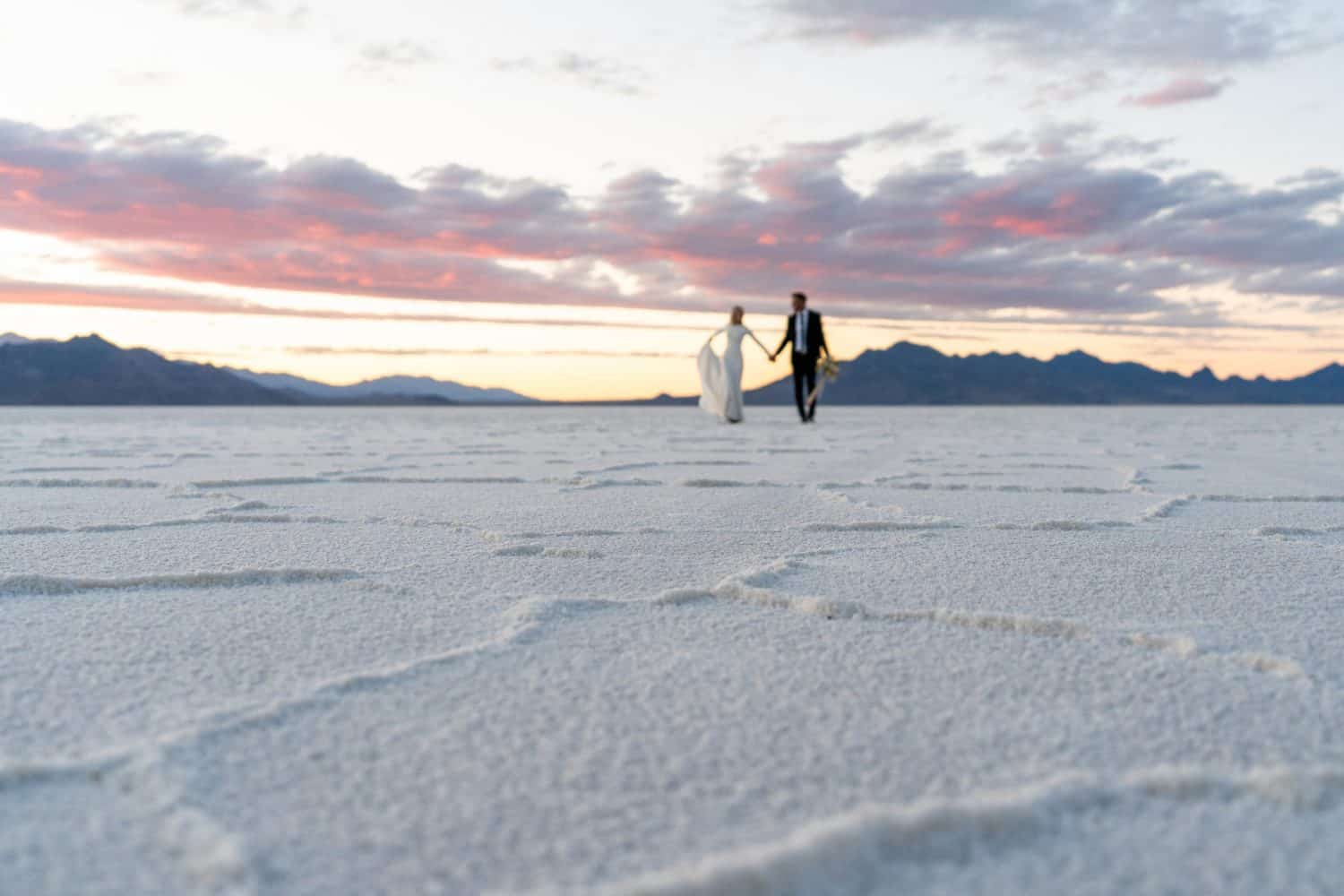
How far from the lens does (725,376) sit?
12.0 m

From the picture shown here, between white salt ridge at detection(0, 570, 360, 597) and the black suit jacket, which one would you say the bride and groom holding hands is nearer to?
the black suit jacket

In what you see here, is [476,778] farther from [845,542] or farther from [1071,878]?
[845,542]

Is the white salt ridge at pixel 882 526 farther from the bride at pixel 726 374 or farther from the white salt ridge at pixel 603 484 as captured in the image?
the bride at pixel 726 374

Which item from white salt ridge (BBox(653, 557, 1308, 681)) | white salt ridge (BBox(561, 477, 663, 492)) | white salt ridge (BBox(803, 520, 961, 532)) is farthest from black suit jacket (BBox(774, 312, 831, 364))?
white salt ridge (BBox(653, 557, 1308, 681))

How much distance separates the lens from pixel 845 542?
2539 millimetres

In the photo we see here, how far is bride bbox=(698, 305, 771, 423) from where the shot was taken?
11.7 metres

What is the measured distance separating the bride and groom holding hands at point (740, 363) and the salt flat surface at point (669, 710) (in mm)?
8182

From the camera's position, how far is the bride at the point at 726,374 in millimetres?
11719

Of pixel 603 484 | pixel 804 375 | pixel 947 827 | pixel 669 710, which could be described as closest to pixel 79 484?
pixel 603 484

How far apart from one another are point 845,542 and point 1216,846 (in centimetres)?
168

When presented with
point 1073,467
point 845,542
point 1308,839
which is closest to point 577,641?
point 1308,839

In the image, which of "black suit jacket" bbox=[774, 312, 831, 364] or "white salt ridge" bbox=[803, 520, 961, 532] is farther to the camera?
"black suit jacket" bbox=[774, 312, 831, 364]

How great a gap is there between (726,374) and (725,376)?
0.06 meters

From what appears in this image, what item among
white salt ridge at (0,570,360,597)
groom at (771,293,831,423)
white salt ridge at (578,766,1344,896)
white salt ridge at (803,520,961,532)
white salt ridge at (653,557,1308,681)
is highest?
groom at (771,293,831,423)
